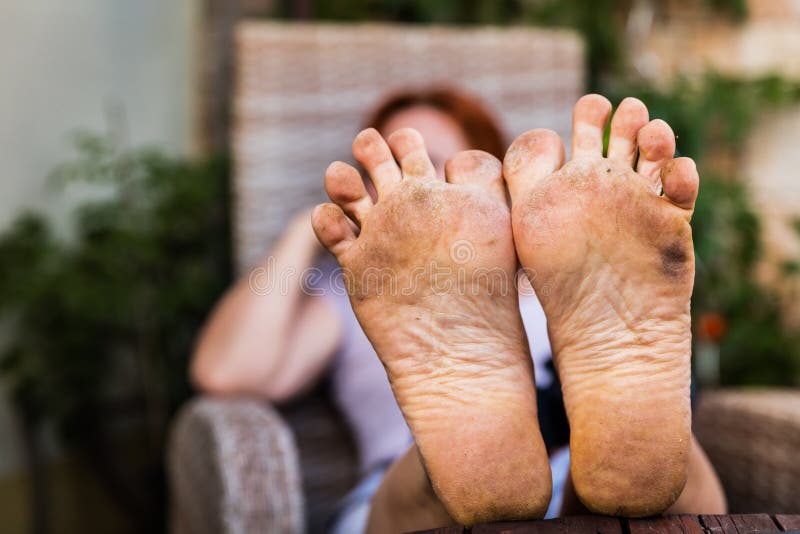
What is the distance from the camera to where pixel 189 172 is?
1491 mm

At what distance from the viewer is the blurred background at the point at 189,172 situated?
4.60 feet

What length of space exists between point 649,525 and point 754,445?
1.69 ft

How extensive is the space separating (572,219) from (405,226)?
0.40 feet

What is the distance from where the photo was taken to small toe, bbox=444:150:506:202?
60 cm

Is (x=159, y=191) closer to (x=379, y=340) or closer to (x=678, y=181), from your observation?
(x=379, y=340)

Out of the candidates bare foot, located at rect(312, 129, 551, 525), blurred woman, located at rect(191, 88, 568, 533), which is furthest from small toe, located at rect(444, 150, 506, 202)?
blurred woman, located at rect(191, 88, 568, 533)

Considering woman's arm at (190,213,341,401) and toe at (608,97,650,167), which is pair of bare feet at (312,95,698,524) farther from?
woman's arm at (190,213,341,401)

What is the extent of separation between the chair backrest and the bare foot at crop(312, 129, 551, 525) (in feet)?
2.66

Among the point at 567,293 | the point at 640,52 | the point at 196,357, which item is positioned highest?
the point at 640,52

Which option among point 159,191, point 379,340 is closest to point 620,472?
point 379,340

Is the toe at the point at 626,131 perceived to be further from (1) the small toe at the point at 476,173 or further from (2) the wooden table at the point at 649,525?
(2) the wooden table at the point at 649,525

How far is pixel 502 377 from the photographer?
0.59 meters

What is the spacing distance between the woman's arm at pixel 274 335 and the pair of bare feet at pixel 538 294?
1.74 ft

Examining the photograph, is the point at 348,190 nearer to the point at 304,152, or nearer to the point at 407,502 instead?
the point at 407,502
